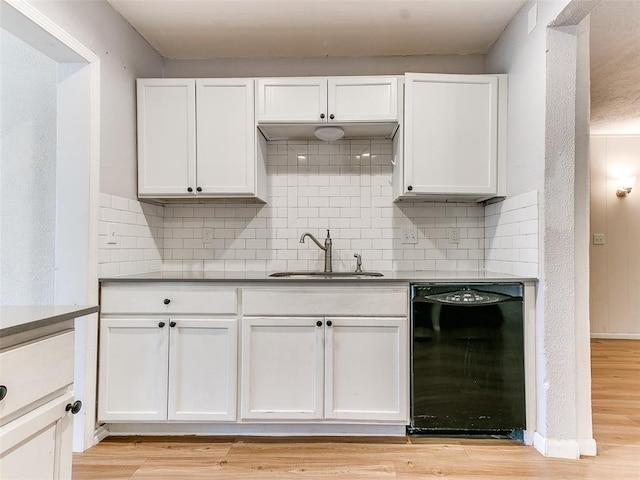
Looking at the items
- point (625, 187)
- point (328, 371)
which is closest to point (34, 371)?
point (328, 371)

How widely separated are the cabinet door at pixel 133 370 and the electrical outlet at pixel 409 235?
1.59 metres

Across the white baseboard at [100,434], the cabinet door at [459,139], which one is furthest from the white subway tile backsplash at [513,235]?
the white baseboard at [100,434]

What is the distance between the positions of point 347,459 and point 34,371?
1.41m

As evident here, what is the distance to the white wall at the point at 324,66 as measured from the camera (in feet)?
8.49

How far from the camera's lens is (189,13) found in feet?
7.06

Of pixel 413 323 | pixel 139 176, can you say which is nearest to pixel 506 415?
pixel 413 323

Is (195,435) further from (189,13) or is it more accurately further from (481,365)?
(189,13)

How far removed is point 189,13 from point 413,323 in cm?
211

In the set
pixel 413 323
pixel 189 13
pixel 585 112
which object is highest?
pixel 189 13

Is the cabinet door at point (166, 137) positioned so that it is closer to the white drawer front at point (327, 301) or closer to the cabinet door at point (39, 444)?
the white drawer front at point (327, 301)

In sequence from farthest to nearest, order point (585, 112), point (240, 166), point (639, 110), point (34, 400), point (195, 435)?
1. point (639, 110)
2. point (240, 166)
3. point (195, 435)
4. point (585, 112)
5. point (34, 400)

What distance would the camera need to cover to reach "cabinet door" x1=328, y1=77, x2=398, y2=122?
227 centimetres

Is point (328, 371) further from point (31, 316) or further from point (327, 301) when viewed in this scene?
point (31, 316)

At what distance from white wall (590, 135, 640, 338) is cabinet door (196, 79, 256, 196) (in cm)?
404
